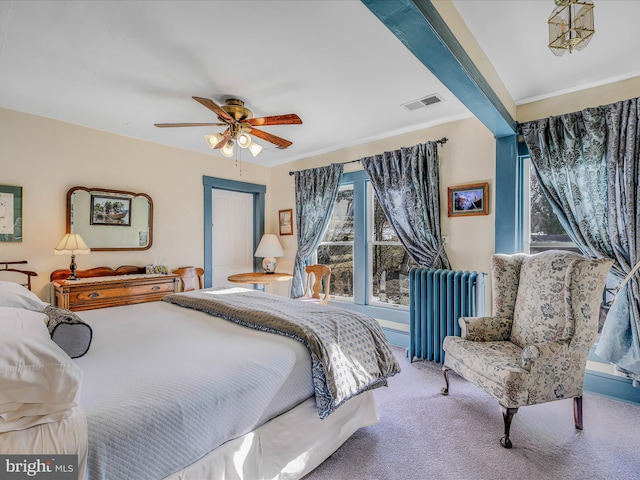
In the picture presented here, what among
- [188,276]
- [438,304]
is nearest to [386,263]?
[438,304]

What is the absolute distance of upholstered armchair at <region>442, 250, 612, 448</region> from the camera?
1.99 m

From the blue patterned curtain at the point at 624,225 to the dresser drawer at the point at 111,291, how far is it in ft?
14.0

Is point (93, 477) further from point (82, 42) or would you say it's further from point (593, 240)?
point (593, 240)

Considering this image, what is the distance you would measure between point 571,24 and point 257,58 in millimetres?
1802

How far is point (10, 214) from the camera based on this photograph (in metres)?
3.06

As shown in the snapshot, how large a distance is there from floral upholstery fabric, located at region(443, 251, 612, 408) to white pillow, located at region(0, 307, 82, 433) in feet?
7.16

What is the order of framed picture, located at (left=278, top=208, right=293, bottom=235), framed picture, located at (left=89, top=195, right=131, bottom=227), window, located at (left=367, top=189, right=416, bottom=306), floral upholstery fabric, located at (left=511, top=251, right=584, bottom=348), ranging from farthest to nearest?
framed picture, located at (left=278, top=208, right=293, bottom=235), window, located at (left=367, top=189, right=416, bottom=306), framed picture, located at (left=89, top=195, right=131, bottom=227), floral upholstery fabric, located at (left=511, top=251, right=584, bottom=348)

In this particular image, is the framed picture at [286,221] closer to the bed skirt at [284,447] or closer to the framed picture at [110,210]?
the framed picture at [110,210]

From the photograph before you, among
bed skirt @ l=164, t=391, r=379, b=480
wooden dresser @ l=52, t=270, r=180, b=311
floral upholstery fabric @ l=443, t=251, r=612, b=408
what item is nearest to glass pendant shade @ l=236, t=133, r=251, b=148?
wooden dresser @ l=52, t=270, r=180, b=311

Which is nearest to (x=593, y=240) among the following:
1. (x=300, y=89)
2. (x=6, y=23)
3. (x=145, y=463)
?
(x=300, y=89)

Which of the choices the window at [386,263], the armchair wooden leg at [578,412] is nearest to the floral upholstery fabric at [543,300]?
the armchair wooden leg at [578,412]

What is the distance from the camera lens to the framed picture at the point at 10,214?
9.90 ft

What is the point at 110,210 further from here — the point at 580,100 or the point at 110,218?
the point at 580,100

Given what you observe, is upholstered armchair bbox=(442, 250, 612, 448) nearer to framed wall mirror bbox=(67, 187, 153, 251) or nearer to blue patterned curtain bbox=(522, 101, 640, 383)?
blue patterned curtain bbox=(522, 101, 640, 383)
